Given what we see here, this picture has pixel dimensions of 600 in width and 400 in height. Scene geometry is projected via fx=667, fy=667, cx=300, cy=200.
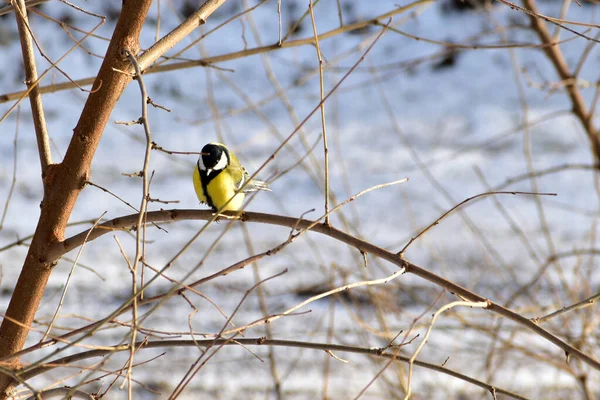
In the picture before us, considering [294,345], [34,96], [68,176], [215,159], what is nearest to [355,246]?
[294,345]

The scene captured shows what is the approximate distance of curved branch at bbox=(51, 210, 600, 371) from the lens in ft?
4.48

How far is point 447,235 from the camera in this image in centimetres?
696

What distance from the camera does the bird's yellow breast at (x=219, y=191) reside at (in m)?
2.31

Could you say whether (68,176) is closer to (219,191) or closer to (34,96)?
(34,96)

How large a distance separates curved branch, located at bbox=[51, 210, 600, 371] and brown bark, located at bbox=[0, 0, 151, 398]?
6cm

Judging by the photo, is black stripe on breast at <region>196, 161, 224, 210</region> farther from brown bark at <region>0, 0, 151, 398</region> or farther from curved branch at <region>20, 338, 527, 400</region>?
curved branch at <region>20, 338, 527, 400</region>

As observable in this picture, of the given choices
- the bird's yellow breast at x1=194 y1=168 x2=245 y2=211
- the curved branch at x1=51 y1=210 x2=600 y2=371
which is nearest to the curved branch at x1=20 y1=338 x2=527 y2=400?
the curved branch at x1=51 y1=210 x2=600 y2=371

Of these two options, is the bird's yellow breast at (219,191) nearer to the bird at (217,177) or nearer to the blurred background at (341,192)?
the bird at (217,177)

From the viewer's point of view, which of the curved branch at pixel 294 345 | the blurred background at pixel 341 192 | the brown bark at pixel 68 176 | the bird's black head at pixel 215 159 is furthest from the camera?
the blurred background at pixel 341 192

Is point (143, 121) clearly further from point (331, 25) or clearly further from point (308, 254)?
point (331, 25)

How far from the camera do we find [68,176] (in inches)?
60.3

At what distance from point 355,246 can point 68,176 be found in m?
0.68

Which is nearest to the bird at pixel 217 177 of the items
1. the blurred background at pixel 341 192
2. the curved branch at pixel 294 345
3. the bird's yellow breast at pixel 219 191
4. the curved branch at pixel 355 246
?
the bird's yellow breast at pixel 219 191

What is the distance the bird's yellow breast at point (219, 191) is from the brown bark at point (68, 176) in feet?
2.60
